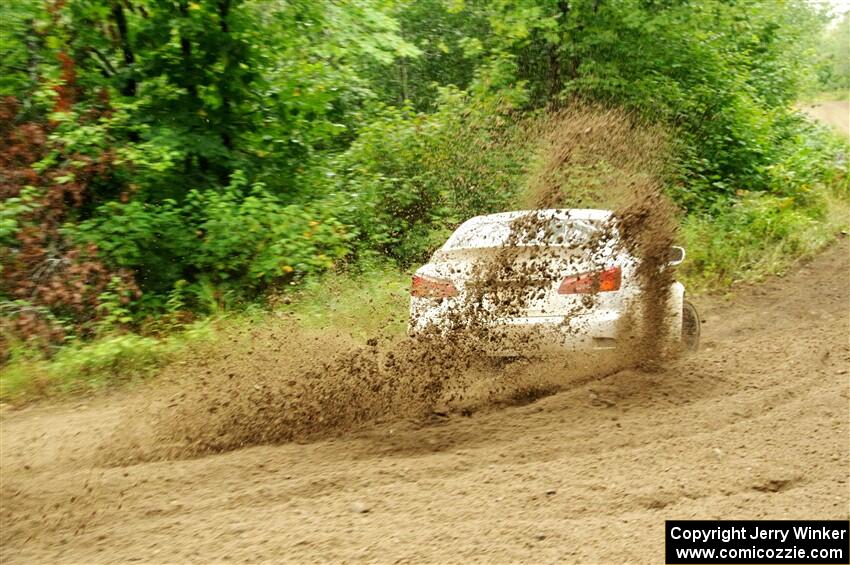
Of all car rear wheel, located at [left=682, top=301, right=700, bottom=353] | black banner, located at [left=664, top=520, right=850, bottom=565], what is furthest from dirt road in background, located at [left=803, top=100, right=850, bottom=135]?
black banner, located at [left=664, top=520, right=850, bottom=565]

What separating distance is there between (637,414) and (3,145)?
25.3ft

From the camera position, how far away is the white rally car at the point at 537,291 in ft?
22.1

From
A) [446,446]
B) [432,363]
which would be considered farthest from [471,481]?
[432,363]

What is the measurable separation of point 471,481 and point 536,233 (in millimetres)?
2727

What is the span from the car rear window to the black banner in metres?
3.23

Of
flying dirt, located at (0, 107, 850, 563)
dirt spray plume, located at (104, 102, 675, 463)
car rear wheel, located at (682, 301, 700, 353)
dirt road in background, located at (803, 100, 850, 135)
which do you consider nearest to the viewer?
flying dirt, located at (0, 107, 850, 563)

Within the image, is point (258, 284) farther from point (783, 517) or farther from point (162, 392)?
point (783, 517)

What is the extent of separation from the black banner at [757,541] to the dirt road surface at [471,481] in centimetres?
10

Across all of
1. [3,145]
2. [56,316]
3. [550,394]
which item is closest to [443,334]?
[550,394]

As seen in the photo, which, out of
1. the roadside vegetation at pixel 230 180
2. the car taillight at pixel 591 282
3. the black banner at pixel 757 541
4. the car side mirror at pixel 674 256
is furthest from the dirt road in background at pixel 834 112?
the black banner at pixel 757 541

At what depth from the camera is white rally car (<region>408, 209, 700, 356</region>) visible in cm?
673

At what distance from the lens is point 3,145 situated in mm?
9344

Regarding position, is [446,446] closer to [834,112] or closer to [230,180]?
[230,180]

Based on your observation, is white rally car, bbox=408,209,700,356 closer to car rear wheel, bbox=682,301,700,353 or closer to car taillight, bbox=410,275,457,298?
car taillight, bbox=410,275,457,298
